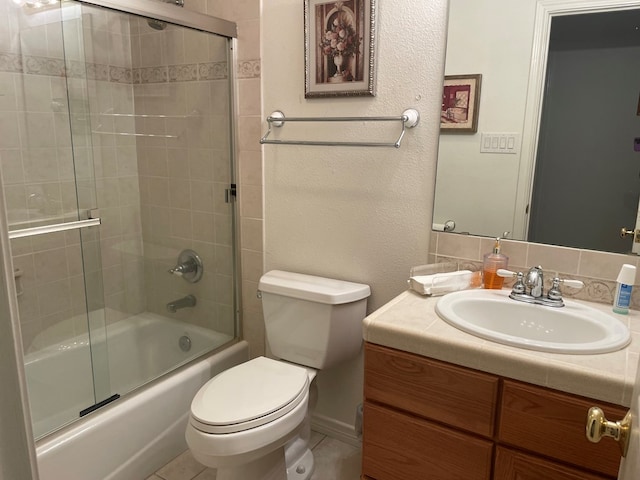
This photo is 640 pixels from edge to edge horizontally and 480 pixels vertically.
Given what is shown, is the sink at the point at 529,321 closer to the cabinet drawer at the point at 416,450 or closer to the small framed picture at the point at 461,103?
the cabinet drawer at the point at 416,450

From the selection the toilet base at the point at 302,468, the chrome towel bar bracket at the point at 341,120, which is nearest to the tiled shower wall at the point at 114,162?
the chrome towel bar bracket at the point at 341,120

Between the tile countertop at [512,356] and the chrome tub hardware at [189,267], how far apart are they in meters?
1.21

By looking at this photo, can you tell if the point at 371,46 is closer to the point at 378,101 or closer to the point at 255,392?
the point at 378,101

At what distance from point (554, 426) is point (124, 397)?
1520mm

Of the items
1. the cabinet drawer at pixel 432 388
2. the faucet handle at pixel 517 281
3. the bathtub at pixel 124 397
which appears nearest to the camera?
the cabinet drawer at pixel 432 388

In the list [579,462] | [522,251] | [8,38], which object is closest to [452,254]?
[522,251]

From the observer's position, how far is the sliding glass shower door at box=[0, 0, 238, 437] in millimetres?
1884

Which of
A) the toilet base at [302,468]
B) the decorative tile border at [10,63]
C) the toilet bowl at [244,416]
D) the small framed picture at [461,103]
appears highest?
the decorative tile border at [10,63]

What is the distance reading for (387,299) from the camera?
191cm

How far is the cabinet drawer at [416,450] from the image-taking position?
127 centimetres

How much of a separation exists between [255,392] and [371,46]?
4.30 ft

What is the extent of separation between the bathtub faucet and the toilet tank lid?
0.60 meters

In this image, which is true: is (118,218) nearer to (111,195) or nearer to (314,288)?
(111,195)

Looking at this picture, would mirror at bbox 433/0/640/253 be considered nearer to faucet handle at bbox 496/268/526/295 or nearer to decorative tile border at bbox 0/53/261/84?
faucet handle at bbox 496/268/526/295
